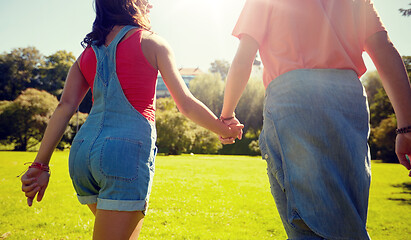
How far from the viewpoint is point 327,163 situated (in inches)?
60.4

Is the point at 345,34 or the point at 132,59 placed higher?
the point at 345,34

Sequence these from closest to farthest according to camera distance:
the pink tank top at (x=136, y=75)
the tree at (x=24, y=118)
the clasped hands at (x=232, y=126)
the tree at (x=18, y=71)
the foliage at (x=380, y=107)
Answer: the pink tank top at (x=136, y=75) < the clasped hands at (x=232, y=126) < the foliage at (x=380, y=107) < the tree at (x=24, y=118) < the tree at (x=18, y=71)

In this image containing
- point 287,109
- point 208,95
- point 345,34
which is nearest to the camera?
point 287,109

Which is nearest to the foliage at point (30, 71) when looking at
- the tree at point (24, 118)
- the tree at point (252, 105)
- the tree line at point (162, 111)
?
the tree line at point (162, 111)

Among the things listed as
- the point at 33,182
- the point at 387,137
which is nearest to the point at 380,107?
the point at 387,137

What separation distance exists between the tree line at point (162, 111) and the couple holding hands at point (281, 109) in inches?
772

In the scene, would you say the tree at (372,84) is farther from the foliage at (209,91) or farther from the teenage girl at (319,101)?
the teenage girl at (319,101)

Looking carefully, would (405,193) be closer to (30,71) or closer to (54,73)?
(54,73)

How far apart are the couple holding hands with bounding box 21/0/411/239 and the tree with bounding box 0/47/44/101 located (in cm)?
5635

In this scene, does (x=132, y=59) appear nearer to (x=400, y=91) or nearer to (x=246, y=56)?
(x=246, y=56)

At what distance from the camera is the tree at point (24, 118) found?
34812mm

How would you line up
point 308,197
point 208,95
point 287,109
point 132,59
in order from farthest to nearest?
point 208,95
point 132,59
point 287,109
point 308,197

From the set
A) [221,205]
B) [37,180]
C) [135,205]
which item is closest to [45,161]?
[37,180]

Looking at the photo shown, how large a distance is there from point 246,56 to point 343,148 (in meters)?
0.77
